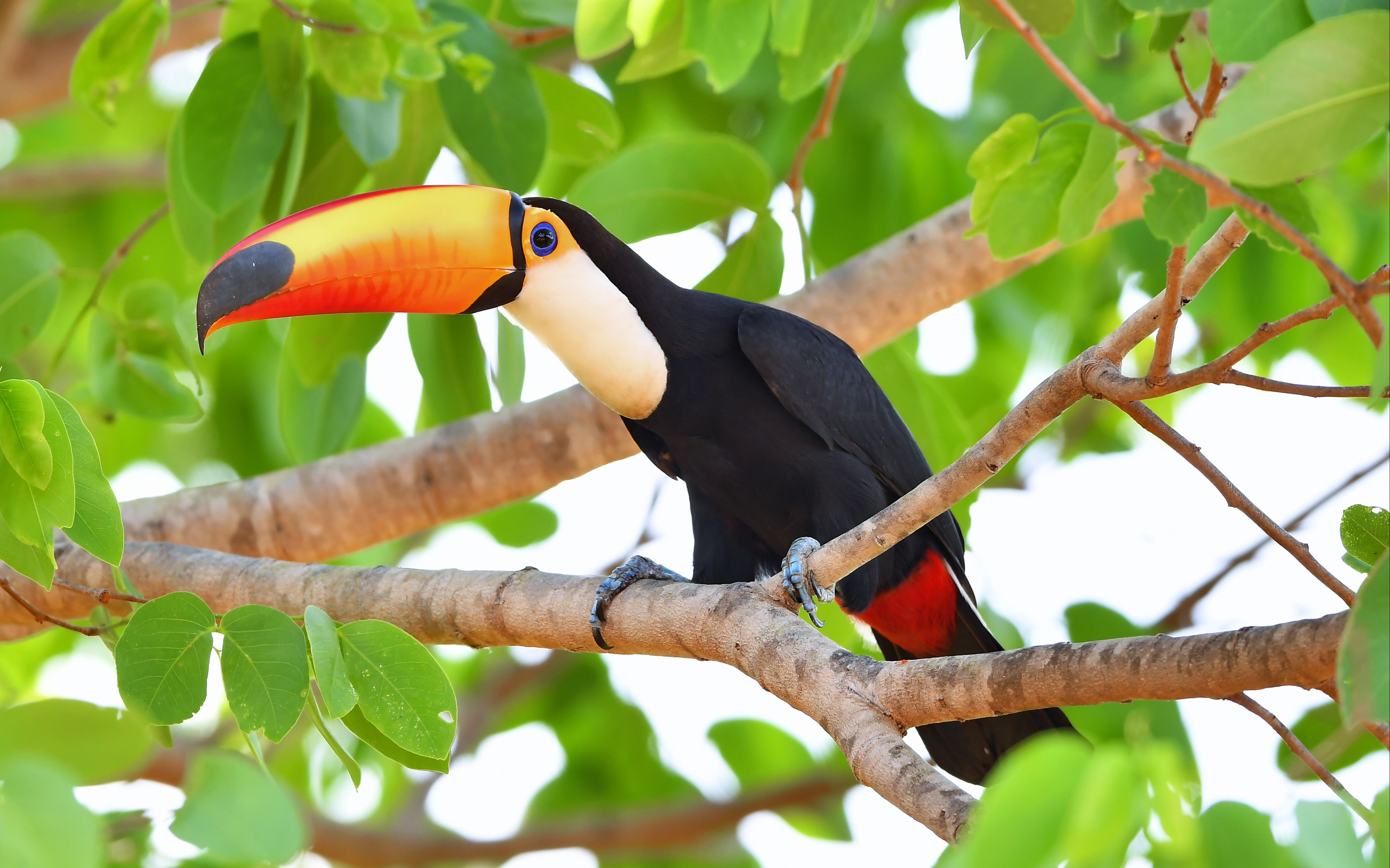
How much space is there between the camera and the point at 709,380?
353cm

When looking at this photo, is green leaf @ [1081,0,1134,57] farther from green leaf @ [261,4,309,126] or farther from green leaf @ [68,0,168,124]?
green leaf @ [68,0,168,124]

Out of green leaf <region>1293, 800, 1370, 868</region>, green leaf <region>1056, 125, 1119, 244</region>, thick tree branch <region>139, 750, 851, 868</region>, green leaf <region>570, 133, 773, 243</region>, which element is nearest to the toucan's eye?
green leaf <region>570, 133, 773, 243</region>

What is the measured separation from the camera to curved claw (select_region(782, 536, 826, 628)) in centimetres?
259

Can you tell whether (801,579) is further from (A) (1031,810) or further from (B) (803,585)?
(A) (1031,810)

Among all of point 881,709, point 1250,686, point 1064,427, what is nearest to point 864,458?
point 881,709

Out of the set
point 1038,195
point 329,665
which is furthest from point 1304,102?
point 329,665

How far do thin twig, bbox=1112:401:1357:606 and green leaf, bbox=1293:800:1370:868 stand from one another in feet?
2.73

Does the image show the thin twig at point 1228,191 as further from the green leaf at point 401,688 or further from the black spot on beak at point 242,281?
the black spot on beak at point 242,281

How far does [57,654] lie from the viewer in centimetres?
585

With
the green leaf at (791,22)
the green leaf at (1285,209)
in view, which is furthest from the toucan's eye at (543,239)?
the green leaf at (1285,209)

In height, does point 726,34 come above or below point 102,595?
above

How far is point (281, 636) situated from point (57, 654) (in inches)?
179

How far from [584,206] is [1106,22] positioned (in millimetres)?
1842

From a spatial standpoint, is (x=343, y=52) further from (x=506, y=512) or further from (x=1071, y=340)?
(x=1071, y=340)
